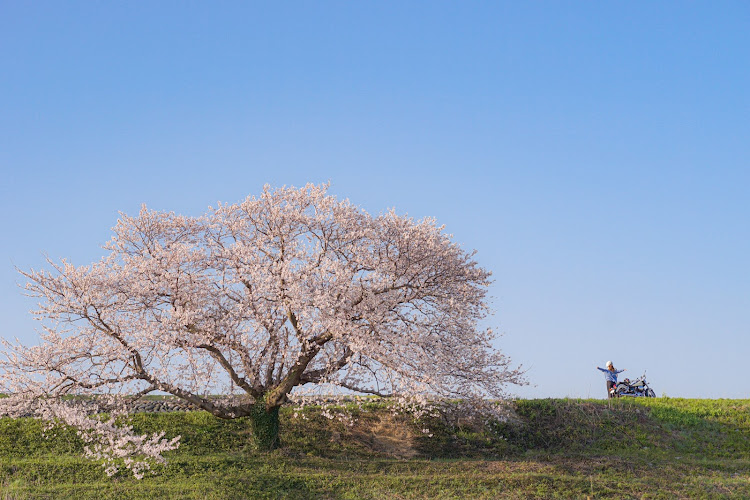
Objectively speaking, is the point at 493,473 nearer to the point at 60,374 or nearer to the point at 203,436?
the point at 203,436

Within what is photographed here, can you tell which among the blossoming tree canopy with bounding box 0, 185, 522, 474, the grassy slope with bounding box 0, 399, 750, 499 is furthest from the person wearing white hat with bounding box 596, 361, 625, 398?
the blossoming tree canopy with bounding box 0, 185, 522, 474

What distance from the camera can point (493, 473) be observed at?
18.7m

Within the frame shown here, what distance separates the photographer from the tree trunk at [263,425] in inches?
822

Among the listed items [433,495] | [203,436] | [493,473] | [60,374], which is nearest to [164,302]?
[60,374]

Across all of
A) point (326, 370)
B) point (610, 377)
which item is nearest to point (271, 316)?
point (326, 370)

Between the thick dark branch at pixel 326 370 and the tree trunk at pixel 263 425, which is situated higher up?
the thick dark branch at pixel 326 370

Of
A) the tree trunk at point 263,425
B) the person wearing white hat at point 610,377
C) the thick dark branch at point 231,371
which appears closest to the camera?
the thick dark branch at point 231,371

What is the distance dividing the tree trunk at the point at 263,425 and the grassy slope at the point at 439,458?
459 mm

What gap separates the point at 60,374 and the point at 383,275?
9635 mm

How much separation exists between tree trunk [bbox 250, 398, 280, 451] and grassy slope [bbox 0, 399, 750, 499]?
0.46 meters

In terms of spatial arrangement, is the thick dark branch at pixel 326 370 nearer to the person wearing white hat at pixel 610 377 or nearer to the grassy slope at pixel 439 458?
the grassy slope at pixel 439 458

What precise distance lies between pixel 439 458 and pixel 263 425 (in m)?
6.06

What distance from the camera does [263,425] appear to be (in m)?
21.0

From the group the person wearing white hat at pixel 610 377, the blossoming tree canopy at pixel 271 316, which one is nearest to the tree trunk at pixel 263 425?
the blossoming tree canopy at pixel 271 316
